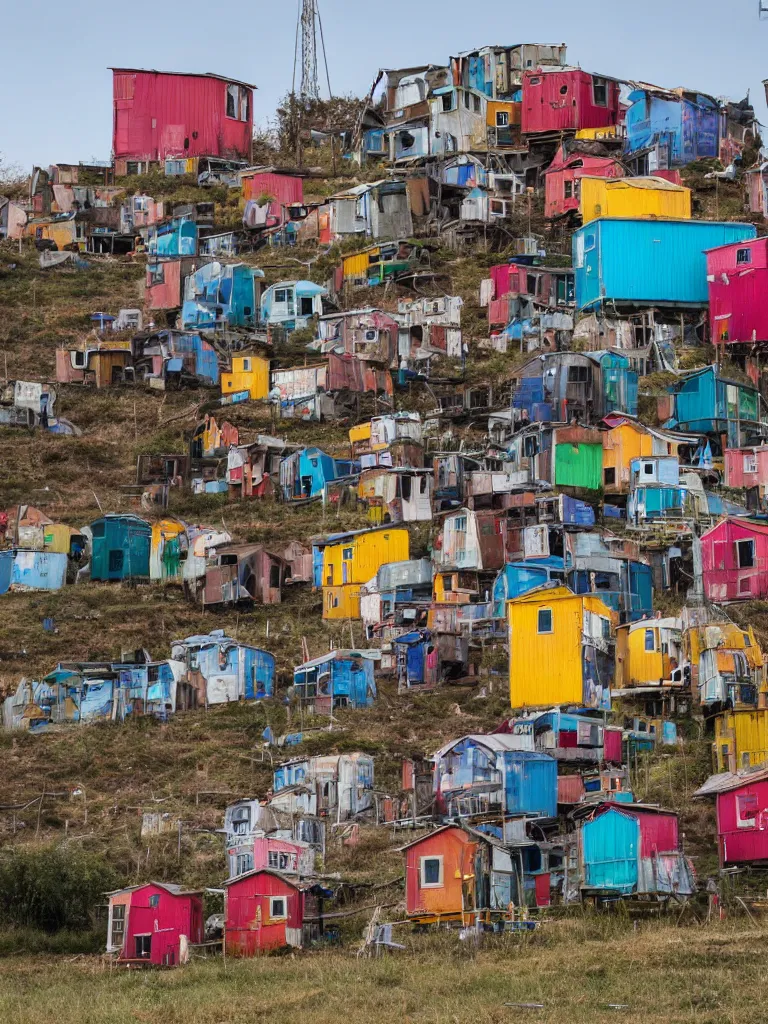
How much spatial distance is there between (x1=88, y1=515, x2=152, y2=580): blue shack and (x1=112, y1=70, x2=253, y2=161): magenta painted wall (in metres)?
40.2

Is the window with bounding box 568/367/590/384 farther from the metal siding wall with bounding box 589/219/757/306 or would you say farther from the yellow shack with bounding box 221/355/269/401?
the yellow shack with bounding box 221/355/269/401

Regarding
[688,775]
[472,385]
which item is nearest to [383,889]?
[688,775]

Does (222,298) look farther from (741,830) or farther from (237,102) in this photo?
(741,830)

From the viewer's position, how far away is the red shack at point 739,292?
68.1 m

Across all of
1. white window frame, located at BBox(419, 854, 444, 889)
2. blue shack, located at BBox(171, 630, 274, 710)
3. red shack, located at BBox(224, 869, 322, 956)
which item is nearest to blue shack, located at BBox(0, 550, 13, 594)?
blue shack, located at BBox(171, 630, 274, 710)

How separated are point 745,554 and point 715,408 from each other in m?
12.2

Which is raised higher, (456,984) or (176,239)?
(176,239)

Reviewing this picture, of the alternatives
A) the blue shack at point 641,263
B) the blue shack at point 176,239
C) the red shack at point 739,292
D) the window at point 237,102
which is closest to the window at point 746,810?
the red shack at point 739,292

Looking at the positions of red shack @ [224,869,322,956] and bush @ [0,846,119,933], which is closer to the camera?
red shack @ [224,869,322,956]

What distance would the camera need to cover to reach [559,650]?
46812 mm

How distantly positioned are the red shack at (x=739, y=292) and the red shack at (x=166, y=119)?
35769 mm

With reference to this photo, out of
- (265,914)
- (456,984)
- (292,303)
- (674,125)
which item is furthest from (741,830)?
(674,125)

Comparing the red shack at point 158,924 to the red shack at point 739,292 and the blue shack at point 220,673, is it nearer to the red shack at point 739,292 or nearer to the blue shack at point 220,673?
the blue shack at point 220,673

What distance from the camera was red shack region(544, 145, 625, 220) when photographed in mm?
80875
